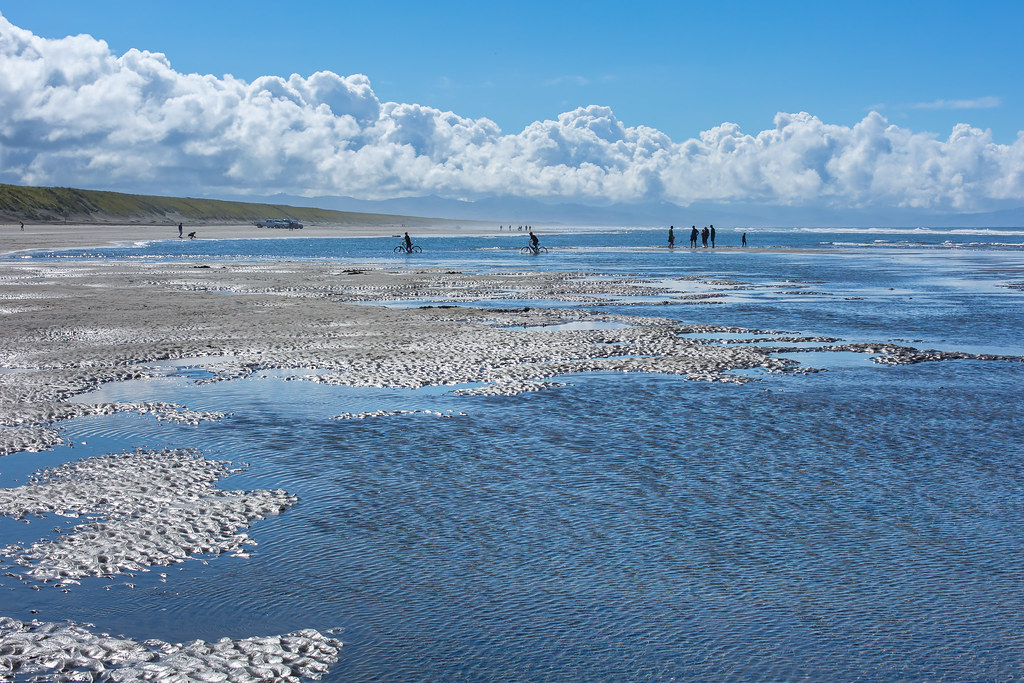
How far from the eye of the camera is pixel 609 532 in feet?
28.9

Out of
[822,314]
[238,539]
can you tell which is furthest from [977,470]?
[822,314]

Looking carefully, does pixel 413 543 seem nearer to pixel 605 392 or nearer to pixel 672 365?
pixel 605 392

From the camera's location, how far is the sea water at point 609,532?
21.4 ft

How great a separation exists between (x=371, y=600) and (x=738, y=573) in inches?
127

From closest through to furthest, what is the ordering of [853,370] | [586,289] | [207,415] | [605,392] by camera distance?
1. [207,415]
2. [605,392]
3. [853,370]
4. [586,289]

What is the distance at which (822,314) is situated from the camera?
29.2 m

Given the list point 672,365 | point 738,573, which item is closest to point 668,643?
point 738,573

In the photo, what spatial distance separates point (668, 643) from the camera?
6.53m

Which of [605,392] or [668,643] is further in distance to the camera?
[605,392]

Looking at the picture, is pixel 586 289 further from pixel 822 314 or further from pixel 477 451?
pixel 477 451

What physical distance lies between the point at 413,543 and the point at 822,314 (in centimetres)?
2375

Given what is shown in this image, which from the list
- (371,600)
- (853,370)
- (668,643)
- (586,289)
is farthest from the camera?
(586,289)

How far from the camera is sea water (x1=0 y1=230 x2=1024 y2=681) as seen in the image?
653 cm

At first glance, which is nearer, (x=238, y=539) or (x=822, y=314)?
(x=238, y=539)
